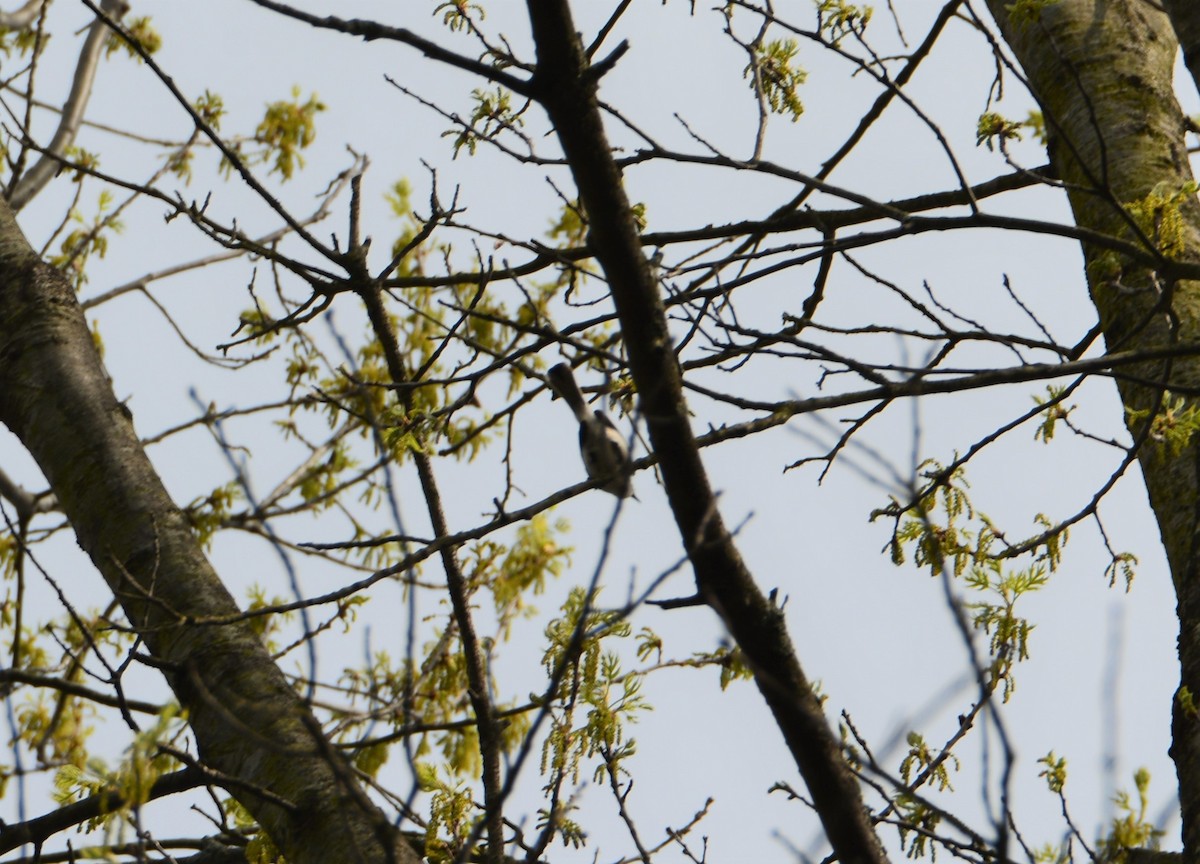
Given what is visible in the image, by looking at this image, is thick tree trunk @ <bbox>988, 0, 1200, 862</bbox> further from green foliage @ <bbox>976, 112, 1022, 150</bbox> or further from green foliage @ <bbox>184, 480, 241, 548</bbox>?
green foliage @ <bbox>184, 480, 241, 548</bbox>

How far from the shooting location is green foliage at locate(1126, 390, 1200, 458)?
2.73m

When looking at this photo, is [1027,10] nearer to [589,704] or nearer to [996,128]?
[996,128]

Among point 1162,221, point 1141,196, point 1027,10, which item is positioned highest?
point 1027,10

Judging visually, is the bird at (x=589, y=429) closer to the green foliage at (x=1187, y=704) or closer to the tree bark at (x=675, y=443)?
the tree bark at (x=675, y=443)

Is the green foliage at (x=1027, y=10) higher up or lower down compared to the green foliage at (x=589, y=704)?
higher up

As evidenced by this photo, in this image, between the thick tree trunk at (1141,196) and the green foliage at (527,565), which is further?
the green foliage at (527,565)

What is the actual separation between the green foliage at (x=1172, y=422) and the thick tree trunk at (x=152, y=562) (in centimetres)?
197

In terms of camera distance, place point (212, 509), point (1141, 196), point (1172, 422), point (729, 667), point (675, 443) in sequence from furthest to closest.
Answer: point (212, 509) < point (729, 667) < point (1141, 196) < point (1172, 422) < point (675, 443)

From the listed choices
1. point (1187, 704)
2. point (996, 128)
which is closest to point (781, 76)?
point (996, 128)

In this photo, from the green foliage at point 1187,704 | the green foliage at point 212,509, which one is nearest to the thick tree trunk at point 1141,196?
the green foliage at point 1187,704

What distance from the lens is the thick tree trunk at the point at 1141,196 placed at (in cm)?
252

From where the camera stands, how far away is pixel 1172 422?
2.80 meters

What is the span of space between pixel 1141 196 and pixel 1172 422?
73cm

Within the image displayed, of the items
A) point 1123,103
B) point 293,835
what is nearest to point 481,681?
point 293,835
